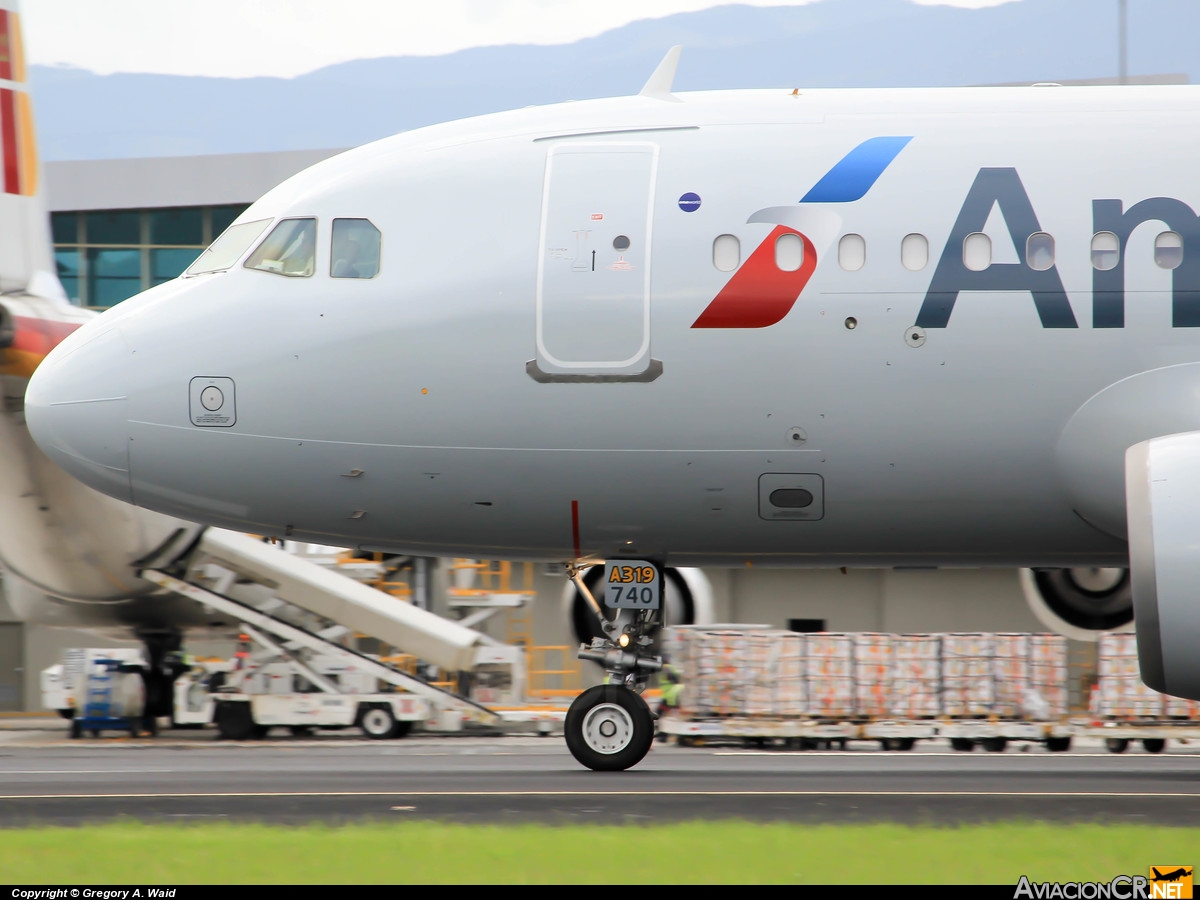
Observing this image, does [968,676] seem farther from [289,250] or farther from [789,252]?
[289,250]

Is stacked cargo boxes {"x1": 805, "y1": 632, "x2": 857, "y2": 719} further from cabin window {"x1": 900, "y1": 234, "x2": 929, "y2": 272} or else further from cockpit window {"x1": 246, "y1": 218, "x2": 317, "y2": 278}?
cockpit window {"x1": 246, "y1": 218, "x2": 317, "y2": 278}

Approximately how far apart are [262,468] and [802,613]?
23224 millimetres

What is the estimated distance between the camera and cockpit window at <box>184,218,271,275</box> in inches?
399

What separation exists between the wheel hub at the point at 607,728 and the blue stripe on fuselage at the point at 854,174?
4046 millimetres

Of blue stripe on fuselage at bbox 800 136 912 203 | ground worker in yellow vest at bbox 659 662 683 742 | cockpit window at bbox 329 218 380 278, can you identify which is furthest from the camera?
ground worker in yellow vest at bbox 659 662 683 742

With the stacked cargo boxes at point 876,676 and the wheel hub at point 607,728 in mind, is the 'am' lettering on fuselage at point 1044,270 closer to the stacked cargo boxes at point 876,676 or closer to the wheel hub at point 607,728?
the wheel hub at point 607,728

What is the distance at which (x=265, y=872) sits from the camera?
587 centimetres

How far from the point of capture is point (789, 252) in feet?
30.8

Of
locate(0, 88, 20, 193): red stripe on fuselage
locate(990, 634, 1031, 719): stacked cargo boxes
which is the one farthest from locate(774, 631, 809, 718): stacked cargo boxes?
locate(0, 88, 20, 193): red stripe on fuselage

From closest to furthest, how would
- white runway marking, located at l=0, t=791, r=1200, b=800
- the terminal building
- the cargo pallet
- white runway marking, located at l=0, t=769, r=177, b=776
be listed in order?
white runway marking, located at l=0, t=791, r=1200, b=800, white runway marking, located at l=0, t=769, r=177, b=776, the cargo pallet, the terminal building

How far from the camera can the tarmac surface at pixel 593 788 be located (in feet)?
25.9

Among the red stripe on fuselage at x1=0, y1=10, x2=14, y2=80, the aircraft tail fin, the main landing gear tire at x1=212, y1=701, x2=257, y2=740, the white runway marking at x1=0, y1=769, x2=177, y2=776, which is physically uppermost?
the red stripe on fuselage at x1=0, y1=10, x2=14, y2=80

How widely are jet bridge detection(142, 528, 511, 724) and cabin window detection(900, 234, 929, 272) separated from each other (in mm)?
12869

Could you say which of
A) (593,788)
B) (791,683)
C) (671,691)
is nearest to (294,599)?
(671,691)
